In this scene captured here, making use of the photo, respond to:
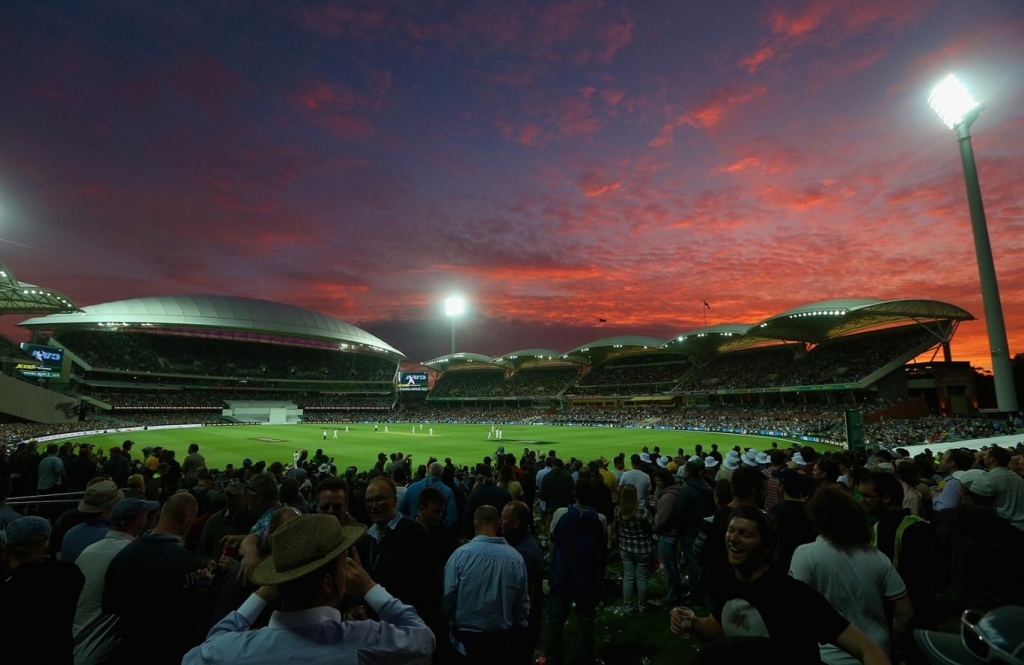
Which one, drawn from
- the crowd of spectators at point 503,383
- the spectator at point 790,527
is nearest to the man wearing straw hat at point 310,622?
the spectator at point 790,527

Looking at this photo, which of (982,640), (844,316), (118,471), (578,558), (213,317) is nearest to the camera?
(982,640)

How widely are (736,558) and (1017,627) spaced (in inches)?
51.4

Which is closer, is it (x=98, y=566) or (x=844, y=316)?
(x=98, y=566)

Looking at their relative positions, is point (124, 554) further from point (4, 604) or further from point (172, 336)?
point (172, 336)

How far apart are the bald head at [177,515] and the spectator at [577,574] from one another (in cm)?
337

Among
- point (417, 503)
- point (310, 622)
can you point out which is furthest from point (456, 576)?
point (417, 503)

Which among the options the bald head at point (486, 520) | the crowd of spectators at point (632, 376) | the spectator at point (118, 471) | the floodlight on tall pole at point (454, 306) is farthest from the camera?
the floodlight on tall pole at point (454, 306)

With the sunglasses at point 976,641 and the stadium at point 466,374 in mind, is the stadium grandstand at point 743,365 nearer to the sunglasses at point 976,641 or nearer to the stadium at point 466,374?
the stadium at point 466,374

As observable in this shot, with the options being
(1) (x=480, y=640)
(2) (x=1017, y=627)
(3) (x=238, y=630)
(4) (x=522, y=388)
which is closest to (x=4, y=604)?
(3) (x=238, y=630)

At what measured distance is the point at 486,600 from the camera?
3551 millimetres

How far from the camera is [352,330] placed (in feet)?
358

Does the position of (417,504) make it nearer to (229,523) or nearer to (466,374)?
(229,523)

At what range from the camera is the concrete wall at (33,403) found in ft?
150

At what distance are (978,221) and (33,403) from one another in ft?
253
